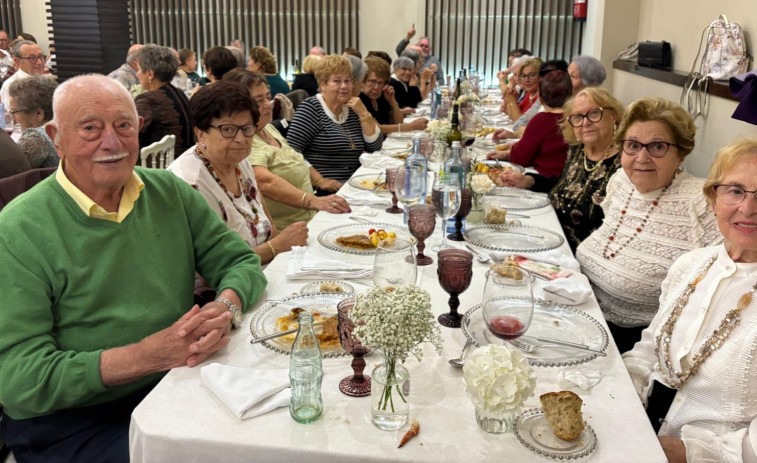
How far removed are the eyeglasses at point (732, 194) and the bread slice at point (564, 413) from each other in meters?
0.68

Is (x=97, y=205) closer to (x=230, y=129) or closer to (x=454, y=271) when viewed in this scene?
(x=230, y=129)

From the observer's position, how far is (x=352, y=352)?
4.09ft

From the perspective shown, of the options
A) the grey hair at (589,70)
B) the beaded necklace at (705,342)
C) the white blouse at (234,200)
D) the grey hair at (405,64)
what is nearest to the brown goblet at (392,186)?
the white blouse at (234,200)

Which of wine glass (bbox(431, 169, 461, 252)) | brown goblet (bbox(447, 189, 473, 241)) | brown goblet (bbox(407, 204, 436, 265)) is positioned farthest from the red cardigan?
brown goblet (bbox(407, 204, 436, 265))

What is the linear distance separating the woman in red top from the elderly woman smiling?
5.62 feet

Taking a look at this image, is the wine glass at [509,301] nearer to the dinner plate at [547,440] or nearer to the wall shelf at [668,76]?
the dinner plate at [547,440]

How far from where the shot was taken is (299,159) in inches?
134

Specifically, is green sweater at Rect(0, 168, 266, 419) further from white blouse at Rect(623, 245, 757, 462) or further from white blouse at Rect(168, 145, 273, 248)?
white blouse at Rect(623, 245, 757, 462)

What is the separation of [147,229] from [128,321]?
25cm

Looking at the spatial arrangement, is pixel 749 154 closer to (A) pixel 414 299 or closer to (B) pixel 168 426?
(A) pixel 414 299

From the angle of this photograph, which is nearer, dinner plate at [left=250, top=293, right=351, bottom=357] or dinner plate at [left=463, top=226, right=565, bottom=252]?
dinner plate at [left=250, top=293, right=351, bottom=357]

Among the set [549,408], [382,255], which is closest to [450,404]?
[549,408]

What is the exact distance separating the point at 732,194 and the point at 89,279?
61.1 inches

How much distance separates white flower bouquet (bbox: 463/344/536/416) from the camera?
1107 millimetres
